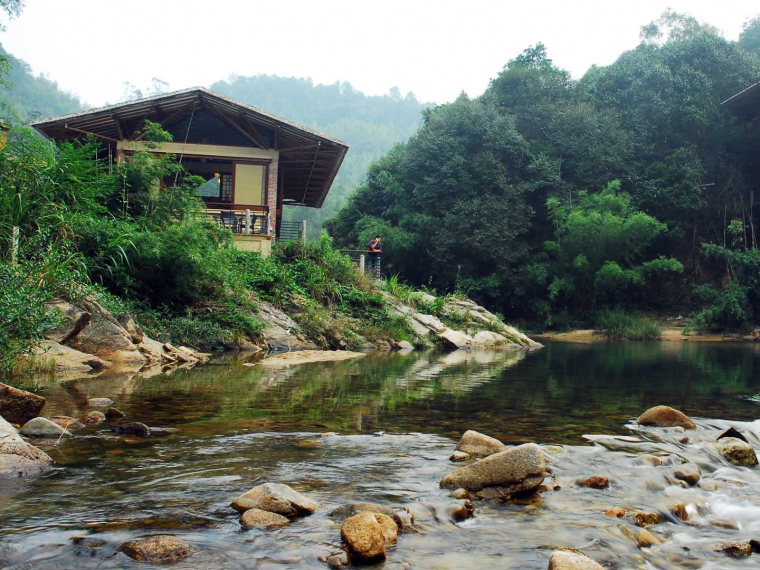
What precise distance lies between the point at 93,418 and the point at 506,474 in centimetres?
337

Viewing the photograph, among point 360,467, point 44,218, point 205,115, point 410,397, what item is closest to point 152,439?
point 360,467

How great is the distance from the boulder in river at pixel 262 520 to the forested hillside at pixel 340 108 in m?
98.5

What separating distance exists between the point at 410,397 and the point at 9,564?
5058 mm

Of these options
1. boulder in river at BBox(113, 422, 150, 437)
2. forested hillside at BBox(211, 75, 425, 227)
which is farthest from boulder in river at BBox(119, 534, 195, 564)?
forested hillside at BBox(211, 75, 425, 227)

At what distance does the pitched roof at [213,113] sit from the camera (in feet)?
60.3

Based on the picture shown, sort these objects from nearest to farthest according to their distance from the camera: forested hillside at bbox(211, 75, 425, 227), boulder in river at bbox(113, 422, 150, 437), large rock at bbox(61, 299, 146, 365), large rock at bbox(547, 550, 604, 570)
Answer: large rock at bbox(547, 550, 604, 570)
boulder in river at bbox(113, 422, 150, 437)
large rock at bbox(61, 299, 146, 365)
forested hillside at bbox(211, 75, 425, 227)

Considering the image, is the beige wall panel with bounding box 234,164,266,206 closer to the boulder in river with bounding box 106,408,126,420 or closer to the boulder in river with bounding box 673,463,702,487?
the boulder in river with bounding box 106,408,126,420

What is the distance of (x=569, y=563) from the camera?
8.02 ft

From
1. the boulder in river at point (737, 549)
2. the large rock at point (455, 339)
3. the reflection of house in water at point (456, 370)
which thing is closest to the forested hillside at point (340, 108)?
the large rock at point (455, 339)

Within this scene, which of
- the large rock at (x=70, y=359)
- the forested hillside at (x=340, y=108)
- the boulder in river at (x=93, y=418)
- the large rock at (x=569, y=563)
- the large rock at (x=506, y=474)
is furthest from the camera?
the forested hillside at (x=340, y=108)

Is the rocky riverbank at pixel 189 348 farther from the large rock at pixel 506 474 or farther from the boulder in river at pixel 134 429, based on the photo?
the large rock at pixel 506 474

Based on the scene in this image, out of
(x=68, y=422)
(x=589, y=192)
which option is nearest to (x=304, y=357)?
(x=68, y=422)

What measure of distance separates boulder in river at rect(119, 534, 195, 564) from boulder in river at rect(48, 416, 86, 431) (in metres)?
2.44

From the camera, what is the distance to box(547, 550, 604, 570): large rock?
2432 mm
